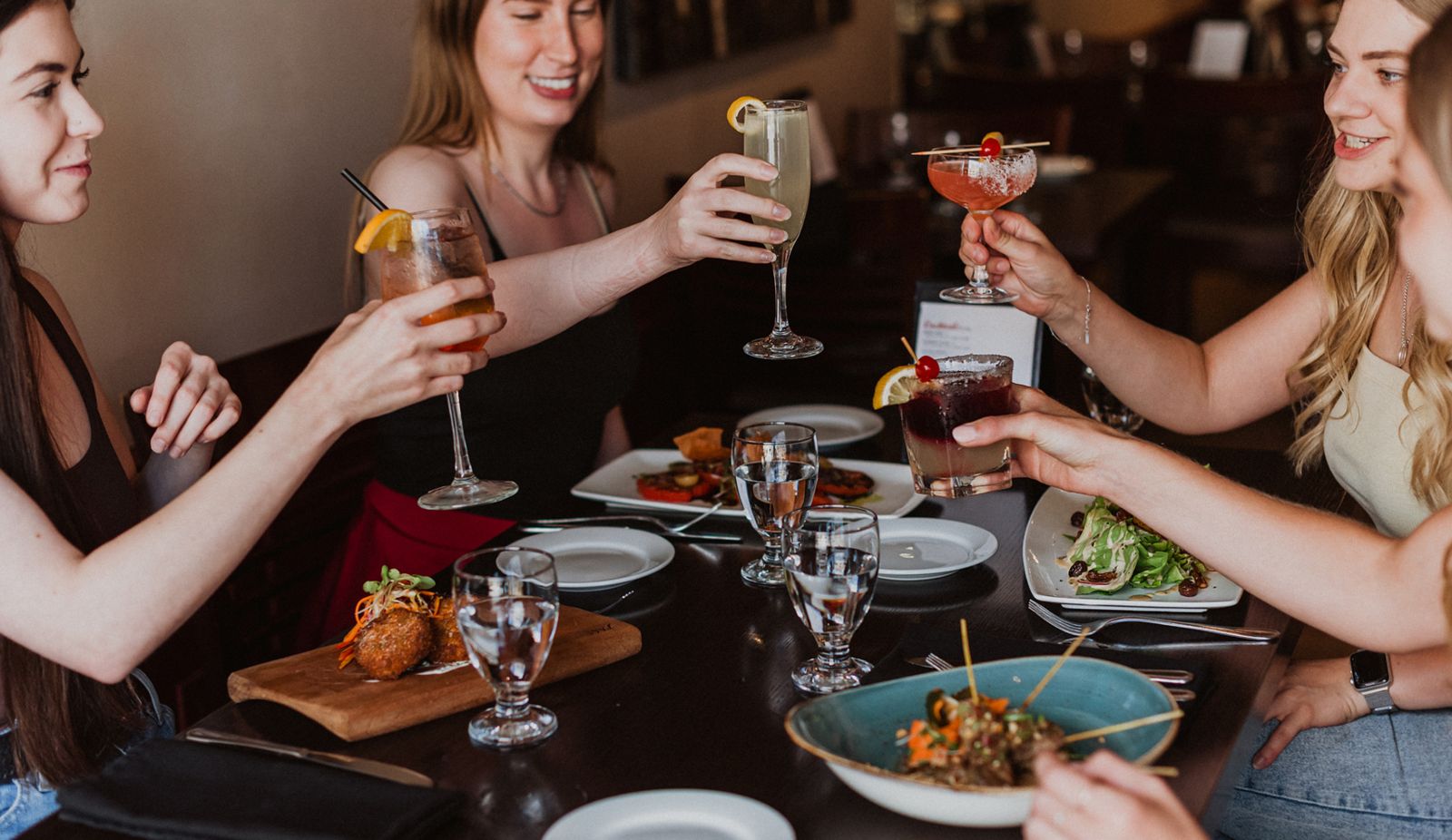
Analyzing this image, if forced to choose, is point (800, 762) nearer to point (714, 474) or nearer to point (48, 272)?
point (714, 474)

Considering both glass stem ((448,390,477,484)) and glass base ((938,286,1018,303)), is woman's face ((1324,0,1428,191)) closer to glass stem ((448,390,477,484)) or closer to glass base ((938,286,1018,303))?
glass base ((938,286,1018,303))

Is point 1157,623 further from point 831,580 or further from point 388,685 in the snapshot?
point 388,685

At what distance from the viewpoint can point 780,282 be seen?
6.41 feet

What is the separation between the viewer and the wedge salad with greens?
5.31ft

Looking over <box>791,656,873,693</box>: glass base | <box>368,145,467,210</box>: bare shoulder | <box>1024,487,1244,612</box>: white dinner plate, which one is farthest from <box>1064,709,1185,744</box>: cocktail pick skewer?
<box>368,145,467,210</box>: bare shoulder

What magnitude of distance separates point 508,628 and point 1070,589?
697 millimetres

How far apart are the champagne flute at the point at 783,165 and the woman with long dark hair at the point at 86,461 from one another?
1.47 feet

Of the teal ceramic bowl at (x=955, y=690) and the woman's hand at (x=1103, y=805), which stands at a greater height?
the woman's hand at (x=1103, y=805)

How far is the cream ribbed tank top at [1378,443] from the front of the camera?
1.84 metres

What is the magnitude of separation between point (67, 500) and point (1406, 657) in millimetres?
1655

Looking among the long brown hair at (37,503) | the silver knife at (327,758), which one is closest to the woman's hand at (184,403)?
the long brown hair at (37,503)

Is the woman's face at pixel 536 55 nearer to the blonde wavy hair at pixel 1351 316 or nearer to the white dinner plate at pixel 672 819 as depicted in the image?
the blonde wavy hair at pixel 1351 316

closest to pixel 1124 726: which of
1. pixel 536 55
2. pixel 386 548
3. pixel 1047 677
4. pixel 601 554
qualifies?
pixel 1047 677

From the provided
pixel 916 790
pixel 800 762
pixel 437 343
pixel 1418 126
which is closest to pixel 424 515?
pixel 437 343
